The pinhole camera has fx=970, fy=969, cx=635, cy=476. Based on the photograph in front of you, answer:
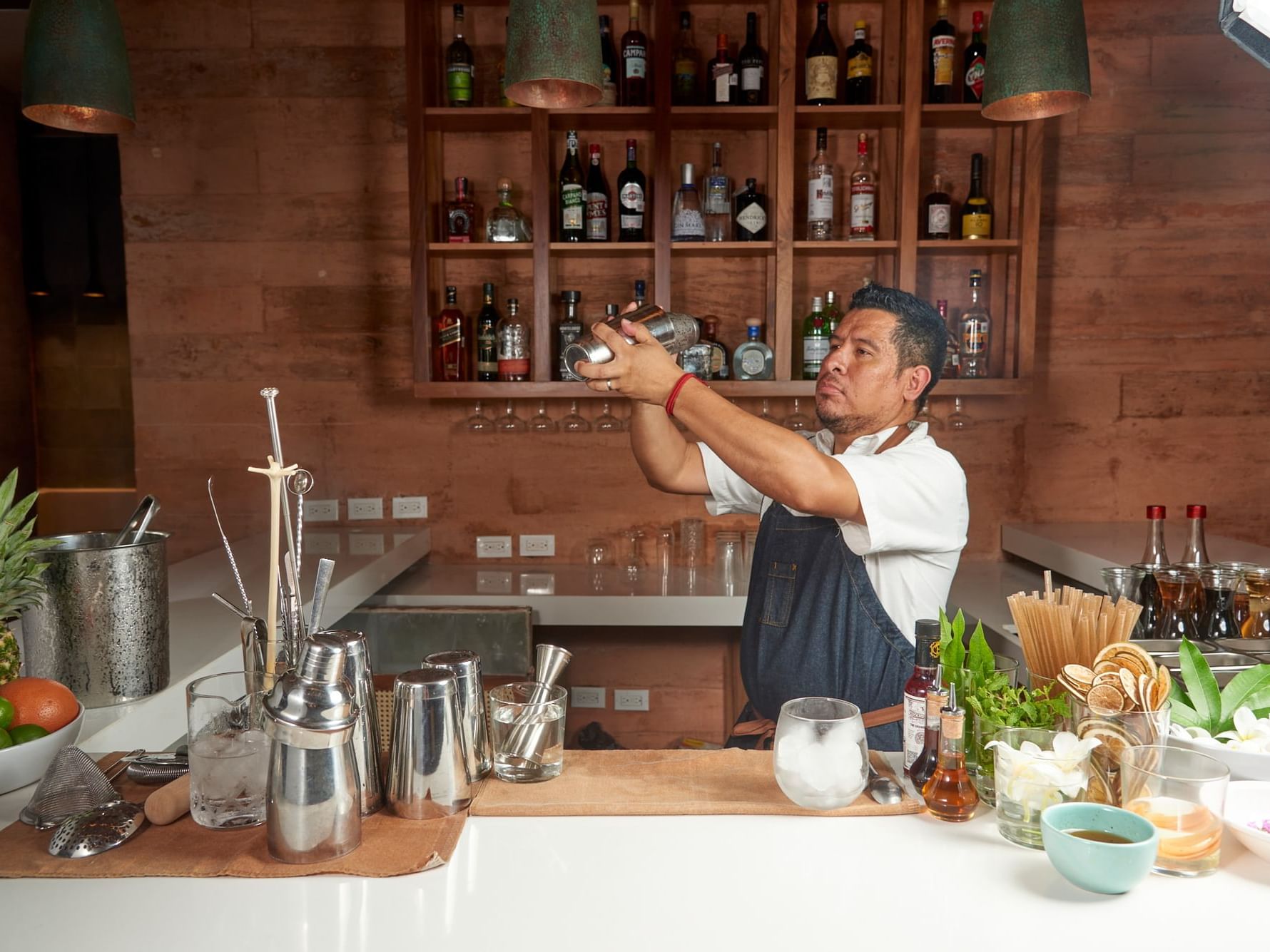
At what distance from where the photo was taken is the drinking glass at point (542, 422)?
3.07 m

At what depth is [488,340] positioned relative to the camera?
2.93 m

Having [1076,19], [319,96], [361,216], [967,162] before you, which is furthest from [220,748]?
[967,162]

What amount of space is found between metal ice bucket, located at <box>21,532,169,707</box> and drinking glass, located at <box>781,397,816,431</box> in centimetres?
210

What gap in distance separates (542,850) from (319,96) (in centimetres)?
276

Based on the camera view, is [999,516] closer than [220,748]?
No

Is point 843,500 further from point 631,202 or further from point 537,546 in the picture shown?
point 537,546

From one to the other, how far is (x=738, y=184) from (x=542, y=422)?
96 centimetres

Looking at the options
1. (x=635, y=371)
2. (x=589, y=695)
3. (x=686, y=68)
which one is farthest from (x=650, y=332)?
(x=589, y=695)

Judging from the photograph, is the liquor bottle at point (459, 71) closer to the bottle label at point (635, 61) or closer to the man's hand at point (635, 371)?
the bottle label at point (635, 61)

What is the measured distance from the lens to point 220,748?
964 millimetres

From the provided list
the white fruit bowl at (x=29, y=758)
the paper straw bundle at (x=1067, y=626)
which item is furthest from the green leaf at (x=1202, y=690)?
the white fruit bowl at (x=29, y=758)

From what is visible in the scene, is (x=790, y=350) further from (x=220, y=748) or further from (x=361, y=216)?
(x=220, y=748)

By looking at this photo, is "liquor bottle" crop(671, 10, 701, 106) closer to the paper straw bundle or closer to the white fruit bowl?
the paper straw bundle

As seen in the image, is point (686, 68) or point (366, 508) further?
point (366, 508)
